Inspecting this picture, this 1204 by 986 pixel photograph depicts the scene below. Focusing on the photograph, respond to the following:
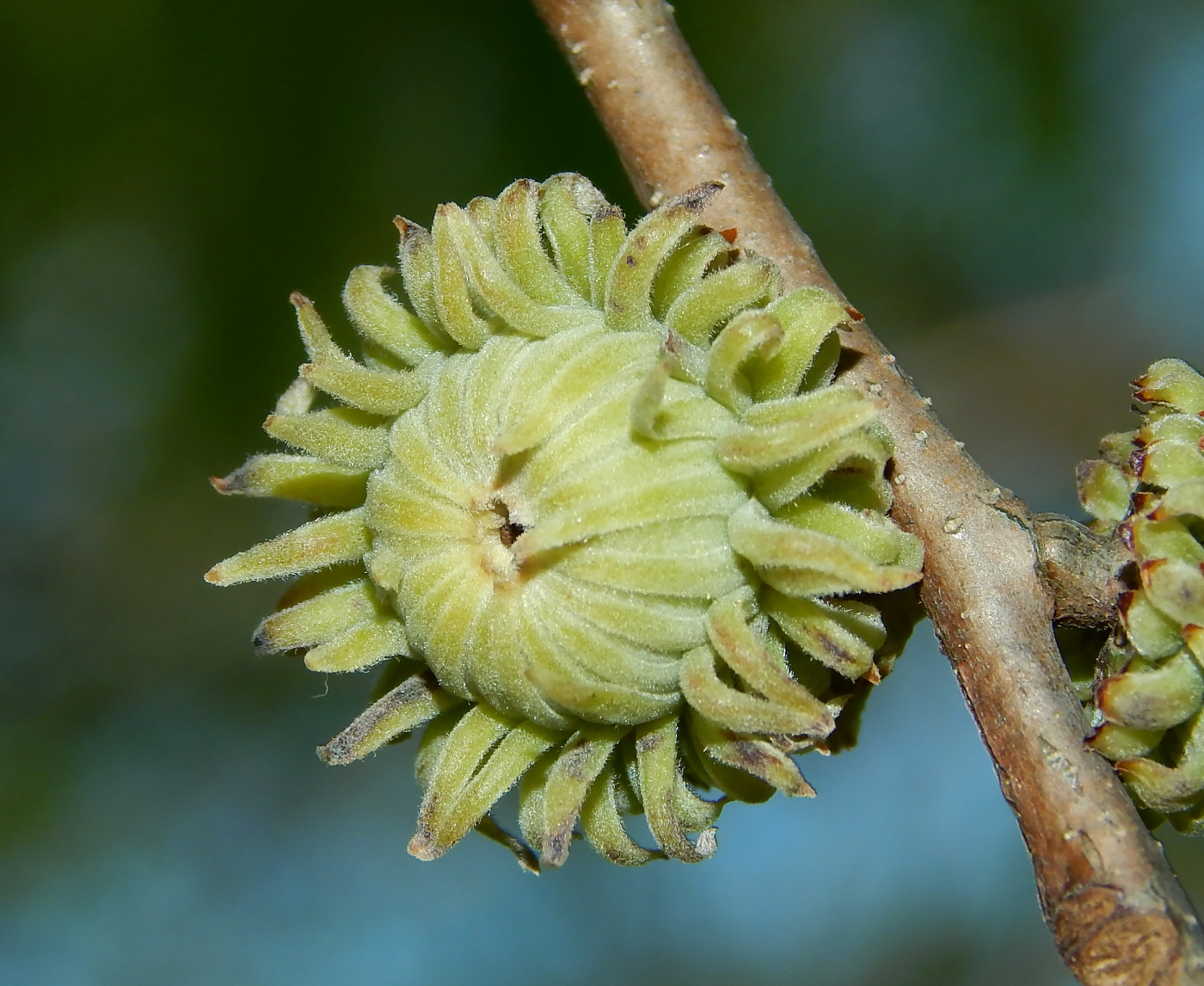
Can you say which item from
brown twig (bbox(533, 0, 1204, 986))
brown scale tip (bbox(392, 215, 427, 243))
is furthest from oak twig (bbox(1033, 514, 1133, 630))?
brown scale tip (bbox(392, 215, 427, 243))

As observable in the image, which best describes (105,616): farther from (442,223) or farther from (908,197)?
(442,223)

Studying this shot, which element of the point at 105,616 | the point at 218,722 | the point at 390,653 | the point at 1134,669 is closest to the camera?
the point at 1134,669

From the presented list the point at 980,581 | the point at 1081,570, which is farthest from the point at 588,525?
the point at 1081,570

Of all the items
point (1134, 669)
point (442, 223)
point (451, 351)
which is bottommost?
point (1134, 669)

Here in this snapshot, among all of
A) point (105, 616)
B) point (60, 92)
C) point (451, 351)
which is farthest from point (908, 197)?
point (105, 616)

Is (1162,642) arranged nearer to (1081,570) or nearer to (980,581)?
(1081,570)
